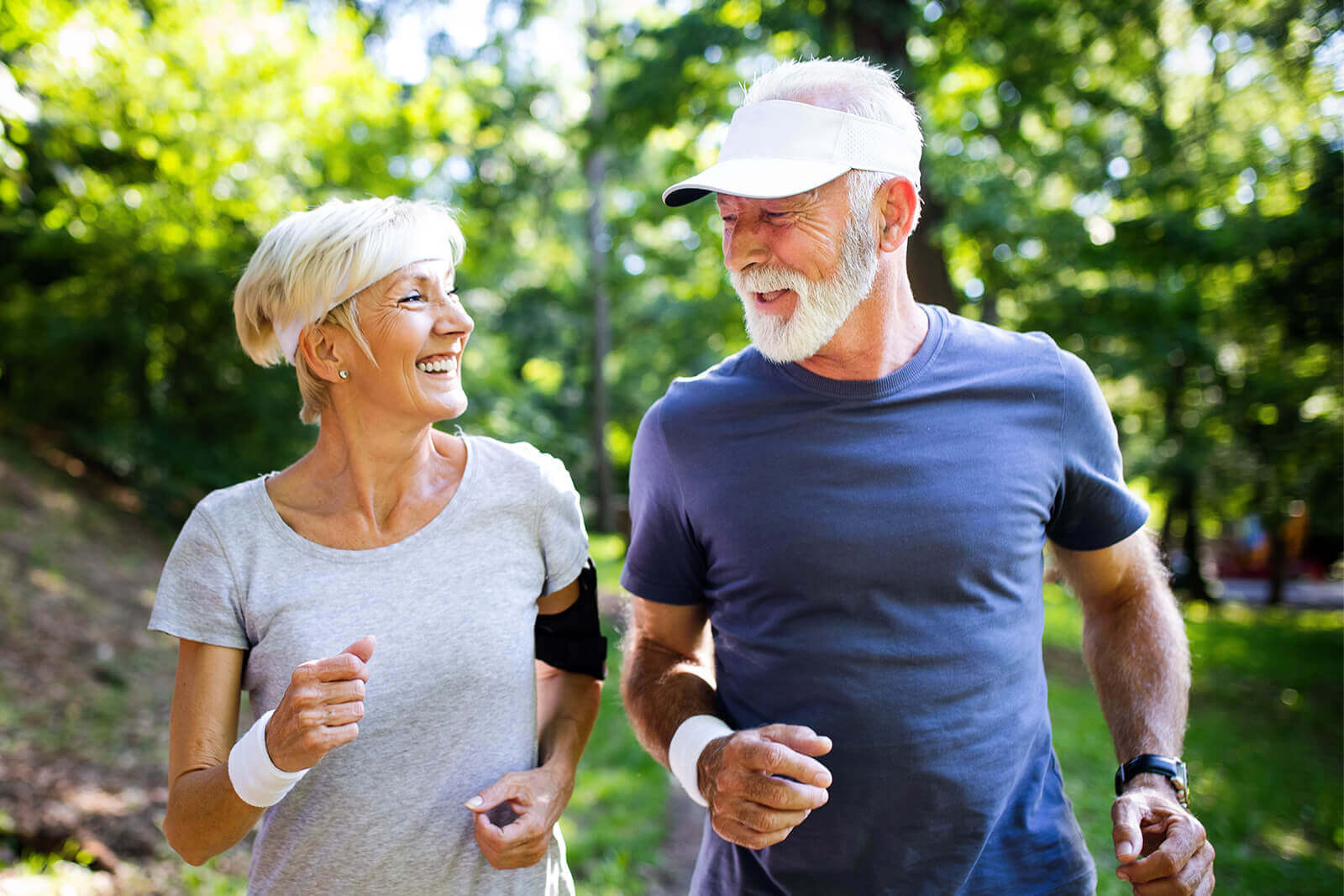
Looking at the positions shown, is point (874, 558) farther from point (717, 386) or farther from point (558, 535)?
point (558, 535)

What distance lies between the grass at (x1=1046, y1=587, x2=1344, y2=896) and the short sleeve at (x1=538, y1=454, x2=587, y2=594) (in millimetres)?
2610

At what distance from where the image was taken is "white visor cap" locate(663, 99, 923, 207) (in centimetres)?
197

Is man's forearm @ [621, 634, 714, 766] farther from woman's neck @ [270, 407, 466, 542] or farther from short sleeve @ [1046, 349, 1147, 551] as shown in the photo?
short sleeve @ [1046, 349, 1147, 551]

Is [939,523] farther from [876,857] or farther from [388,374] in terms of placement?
[388,374]

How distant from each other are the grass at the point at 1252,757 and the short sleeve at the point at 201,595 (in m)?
3.30

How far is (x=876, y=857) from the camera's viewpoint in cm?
188

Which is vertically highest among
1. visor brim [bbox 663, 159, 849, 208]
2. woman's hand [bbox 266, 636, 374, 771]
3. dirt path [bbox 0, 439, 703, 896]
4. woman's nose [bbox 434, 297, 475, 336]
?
visor brim [bbox 663, 159, 849, 208]

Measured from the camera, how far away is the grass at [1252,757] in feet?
17.1

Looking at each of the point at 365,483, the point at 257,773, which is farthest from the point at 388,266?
the point at 257,773

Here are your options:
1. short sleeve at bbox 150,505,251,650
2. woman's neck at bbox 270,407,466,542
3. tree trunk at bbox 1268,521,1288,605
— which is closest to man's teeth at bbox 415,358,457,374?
woman's neck at bbox 270,407,466,542

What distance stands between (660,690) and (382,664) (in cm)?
62

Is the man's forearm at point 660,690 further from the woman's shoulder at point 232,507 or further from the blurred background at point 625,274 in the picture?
the blurred background at point 625,274

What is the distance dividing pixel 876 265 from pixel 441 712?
4.40 feet

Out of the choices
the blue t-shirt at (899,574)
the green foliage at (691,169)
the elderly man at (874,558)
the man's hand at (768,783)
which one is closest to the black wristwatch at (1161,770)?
the elderly man at (874,558)
